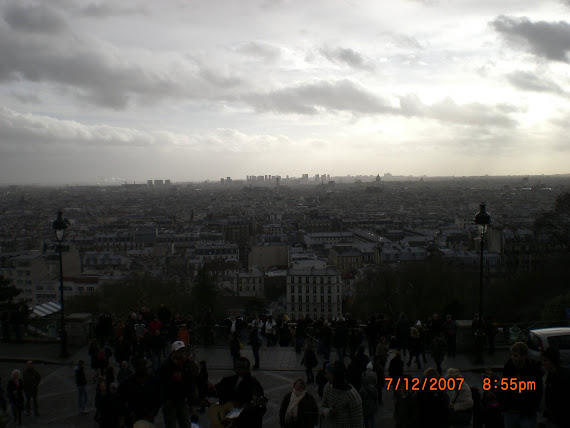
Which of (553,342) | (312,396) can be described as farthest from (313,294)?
(312,396)

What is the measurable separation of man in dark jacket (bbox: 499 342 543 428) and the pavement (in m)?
2.32

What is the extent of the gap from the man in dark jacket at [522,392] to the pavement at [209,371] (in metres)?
2.32

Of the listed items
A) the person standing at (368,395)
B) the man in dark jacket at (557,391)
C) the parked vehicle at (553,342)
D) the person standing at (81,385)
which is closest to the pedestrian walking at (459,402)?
the man in dark jacket at (557,391)

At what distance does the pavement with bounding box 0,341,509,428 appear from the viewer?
27.6ft

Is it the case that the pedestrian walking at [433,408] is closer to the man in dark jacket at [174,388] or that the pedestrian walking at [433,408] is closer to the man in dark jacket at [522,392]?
the man in dark jacket at [522,392]

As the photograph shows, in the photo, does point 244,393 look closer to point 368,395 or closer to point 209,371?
point 368,395

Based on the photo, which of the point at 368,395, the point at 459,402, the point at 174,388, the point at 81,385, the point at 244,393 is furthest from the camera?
the point at 81,385

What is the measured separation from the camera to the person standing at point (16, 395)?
8125mm

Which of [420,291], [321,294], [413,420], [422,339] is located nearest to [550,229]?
[420,291]

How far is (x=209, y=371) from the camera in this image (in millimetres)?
10531

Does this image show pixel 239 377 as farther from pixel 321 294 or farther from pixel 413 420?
pixel 321 294

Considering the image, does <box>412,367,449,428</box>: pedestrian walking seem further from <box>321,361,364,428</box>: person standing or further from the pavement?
the pavement

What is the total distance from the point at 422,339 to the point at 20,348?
8.90 metres

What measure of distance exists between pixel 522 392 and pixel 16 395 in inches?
287
